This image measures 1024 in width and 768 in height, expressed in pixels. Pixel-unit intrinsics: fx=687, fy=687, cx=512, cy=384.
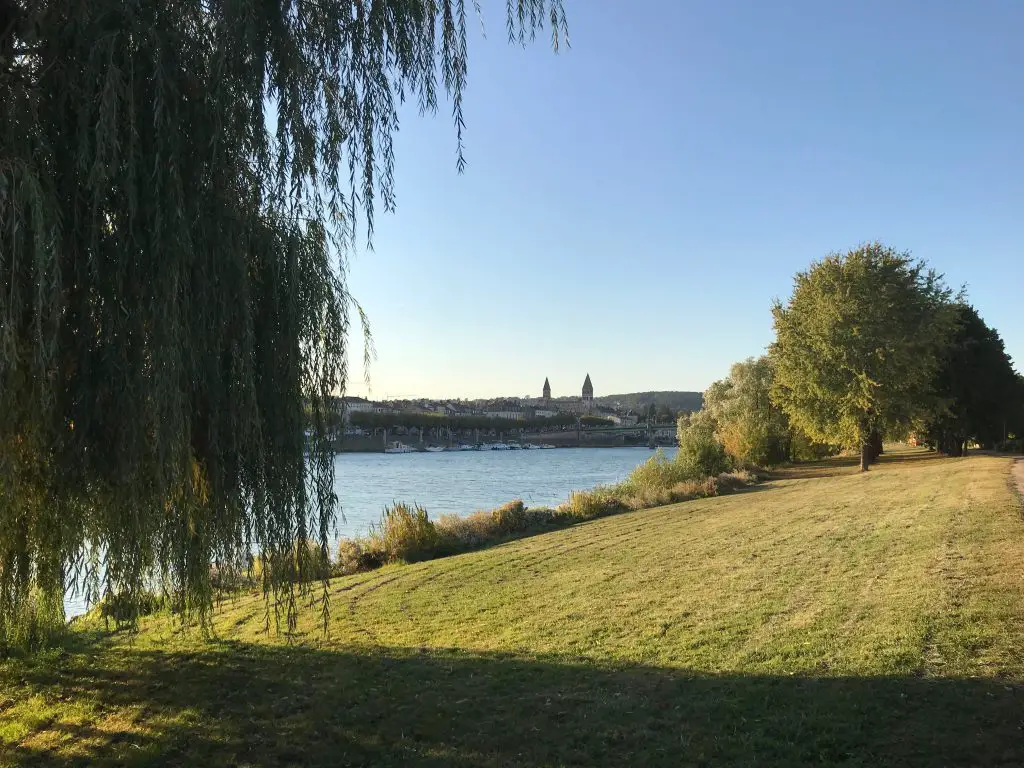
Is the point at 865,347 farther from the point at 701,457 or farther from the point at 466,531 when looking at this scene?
the point at 466,531

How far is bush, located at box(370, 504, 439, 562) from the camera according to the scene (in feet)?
55.5

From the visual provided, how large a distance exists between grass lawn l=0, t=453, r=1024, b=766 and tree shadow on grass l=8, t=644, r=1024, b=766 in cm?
2

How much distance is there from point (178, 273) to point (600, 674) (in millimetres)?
5231

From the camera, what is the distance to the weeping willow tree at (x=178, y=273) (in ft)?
14.3

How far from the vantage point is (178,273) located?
4.52m

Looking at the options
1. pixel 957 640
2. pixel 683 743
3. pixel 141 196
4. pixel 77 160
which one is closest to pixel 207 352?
pixel 141 196

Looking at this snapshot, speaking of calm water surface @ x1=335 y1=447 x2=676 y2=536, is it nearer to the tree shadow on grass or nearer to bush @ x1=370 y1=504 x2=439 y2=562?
bush @ x1=370 y1=504 x2=439 y2=562

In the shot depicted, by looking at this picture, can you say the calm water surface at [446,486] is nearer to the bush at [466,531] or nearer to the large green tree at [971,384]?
the bush at [466,531]

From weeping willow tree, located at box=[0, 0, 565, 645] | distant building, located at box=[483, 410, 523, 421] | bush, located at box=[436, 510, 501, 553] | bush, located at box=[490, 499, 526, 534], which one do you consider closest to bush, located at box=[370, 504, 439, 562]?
bush, located at box=[436, 510, 501, 553]

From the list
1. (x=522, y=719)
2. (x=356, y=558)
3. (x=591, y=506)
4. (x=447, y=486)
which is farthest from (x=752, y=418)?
(x=522, y=719)

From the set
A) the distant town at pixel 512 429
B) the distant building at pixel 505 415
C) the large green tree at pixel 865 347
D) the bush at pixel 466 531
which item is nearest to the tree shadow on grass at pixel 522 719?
the bush at pixel 466 531

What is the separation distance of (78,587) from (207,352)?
8.24ft

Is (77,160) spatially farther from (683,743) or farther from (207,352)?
(683,743)

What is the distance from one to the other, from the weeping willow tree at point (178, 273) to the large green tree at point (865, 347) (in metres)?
29.4
